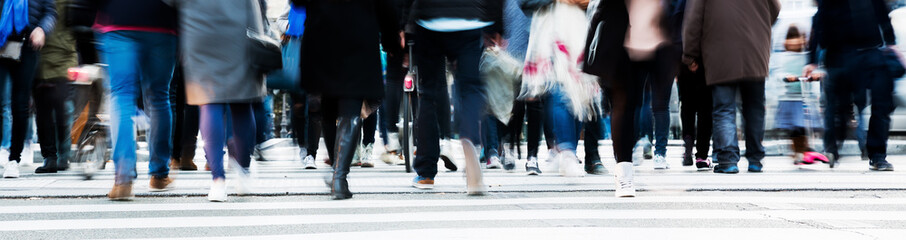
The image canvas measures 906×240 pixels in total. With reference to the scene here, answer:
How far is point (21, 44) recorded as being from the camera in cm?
811

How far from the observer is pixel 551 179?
7270 millimetres

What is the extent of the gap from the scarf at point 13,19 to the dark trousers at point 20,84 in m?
0.25

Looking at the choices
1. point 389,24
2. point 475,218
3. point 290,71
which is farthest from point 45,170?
point 475,218

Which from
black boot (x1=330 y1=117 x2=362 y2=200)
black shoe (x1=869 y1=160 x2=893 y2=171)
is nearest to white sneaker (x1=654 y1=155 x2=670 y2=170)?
black shoe (x1=869 y1=160 x2=893 y2=171)

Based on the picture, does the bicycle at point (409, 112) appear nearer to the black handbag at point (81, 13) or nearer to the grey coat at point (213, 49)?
the grey coat at point (213, 49)

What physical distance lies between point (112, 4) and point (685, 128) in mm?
5428

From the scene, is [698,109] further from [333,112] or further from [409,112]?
[333,112]

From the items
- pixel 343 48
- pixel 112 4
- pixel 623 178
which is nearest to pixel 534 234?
pixel 623 178

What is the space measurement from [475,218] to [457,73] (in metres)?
1.54

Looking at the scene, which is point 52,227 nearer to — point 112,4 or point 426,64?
point 112,4

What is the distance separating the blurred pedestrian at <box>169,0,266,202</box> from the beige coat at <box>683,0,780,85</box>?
3429 millimetres

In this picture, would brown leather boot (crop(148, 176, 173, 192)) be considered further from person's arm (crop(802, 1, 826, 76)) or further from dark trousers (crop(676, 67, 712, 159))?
person's arm (crop(802, 1, 826, 76))

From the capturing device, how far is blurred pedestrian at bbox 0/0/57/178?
799cm

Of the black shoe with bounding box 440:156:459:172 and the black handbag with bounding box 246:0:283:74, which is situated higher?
the black handbag with bounding box 246:0:283:74
